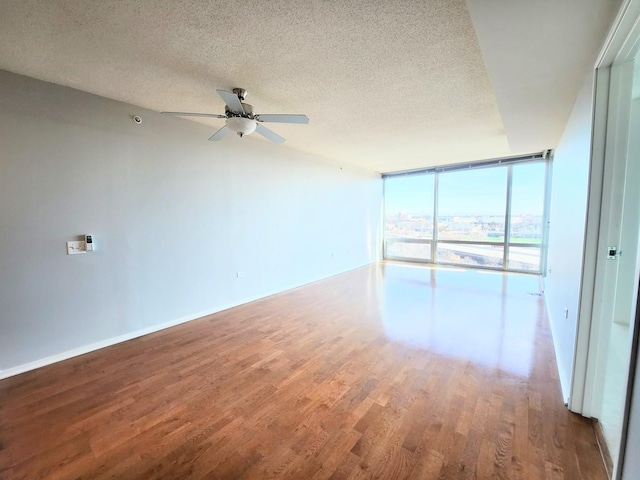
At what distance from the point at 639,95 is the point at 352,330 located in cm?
311

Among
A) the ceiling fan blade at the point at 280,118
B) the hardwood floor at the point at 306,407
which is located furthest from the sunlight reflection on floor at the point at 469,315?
the ceiling fan blade at the point at 280,118

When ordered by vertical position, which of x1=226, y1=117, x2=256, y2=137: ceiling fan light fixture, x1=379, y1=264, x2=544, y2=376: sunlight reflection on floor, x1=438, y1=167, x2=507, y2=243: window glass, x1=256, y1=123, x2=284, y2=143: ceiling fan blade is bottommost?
x1=379, y1=264, x2=544, y2=376: sunlight reflection on floor

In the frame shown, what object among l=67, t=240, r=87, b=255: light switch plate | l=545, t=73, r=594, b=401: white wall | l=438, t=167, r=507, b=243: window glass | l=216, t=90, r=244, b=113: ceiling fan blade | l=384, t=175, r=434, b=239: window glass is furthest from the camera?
l=384, t=175, r=434, b=239: window glass

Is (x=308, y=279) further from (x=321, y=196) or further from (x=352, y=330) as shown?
(x=352, y=330)

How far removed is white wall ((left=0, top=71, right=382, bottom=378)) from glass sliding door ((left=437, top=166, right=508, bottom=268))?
4.59 m

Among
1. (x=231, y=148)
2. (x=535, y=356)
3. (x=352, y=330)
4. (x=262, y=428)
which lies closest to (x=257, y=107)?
(x=231, y=148)

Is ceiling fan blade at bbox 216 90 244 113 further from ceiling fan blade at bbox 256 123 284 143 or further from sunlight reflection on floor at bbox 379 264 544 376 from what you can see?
sunlight reflection on floor at bbox 379 264 544 376

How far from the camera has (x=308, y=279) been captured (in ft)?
17.7

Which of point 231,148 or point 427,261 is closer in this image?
point 231,148

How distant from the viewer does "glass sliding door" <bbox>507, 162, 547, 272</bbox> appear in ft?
18.7

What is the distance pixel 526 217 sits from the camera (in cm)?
592

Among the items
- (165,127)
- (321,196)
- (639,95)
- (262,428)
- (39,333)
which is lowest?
(262,428)

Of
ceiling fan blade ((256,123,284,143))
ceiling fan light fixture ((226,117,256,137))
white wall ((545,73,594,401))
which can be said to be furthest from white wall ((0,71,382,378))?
white wall ((545,73,594,401))

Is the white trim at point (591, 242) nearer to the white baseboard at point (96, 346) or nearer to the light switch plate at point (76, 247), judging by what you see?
the white baseboard at point (96, 346)
